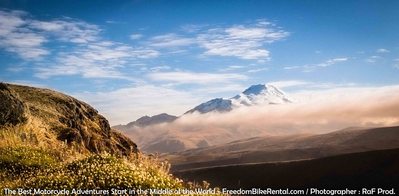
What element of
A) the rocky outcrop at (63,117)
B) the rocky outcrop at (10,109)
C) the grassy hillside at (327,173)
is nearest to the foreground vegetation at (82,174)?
the rocky outcrop at (10,109)

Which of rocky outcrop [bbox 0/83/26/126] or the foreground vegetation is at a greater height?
rocky outcrop [bbox 0/83/26/126]

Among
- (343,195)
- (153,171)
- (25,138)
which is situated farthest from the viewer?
(343,195)

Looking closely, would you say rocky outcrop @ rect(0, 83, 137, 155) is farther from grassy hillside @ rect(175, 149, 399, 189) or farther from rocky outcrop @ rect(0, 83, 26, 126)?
grassy hillside @ rect(175, 149, 399, 189)

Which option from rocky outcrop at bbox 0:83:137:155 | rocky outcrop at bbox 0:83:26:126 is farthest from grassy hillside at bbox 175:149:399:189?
rocky outcrop at bbox 0:83:26:126

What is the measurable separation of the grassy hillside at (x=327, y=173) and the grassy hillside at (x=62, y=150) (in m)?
22.3

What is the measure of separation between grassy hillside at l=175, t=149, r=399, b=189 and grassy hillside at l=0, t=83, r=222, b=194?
22341mm

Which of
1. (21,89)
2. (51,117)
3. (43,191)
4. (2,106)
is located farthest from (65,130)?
(43,191)

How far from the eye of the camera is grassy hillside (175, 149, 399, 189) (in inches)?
1811

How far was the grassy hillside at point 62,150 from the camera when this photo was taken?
1180cm

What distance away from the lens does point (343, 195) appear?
131ft

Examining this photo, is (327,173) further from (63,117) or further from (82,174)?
(82,174)

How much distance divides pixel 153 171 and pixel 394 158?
41206 mm

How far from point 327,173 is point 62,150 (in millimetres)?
37906

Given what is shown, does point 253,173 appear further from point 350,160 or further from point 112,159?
point 112,159
